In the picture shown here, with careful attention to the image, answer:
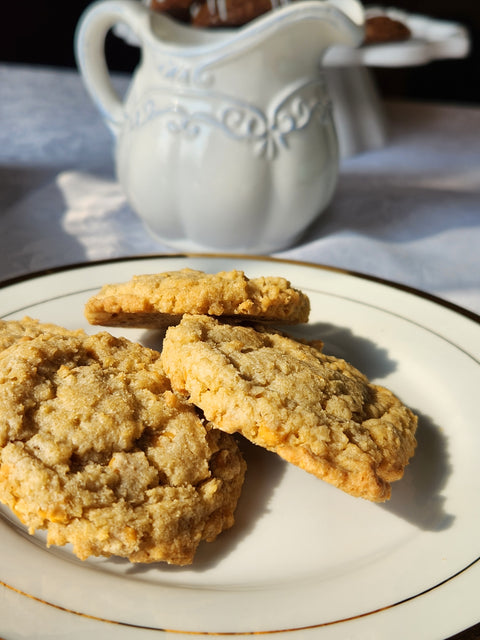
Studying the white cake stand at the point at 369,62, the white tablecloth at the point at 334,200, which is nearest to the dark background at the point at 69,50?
the white tablecloth at the point at 334,200

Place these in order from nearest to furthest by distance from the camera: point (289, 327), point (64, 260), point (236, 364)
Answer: point (236, 364)
point (289, 327)
point (64, 260)

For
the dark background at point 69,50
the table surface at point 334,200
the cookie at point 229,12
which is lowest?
the dark background at point 69,50

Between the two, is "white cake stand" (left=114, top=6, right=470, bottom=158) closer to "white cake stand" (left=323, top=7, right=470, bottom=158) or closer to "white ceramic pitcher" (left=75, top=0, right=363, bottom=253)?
"white cake stand" (left=323, top=7, right=470, bottom=158)

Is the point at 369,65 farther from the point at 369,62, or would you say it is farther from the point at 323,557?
the point at 323,557

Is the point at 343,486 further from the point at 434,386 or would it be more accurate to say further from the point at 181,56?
the point at 181,56

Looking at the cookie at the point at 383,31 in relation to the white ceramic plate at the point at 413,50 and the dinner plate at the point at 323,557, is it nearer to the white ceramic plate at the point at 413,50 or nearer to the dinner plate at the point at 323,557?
the white ceramic plate at the point at 413,50

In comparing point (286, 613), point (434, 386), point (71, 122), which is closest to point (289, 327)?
point (434, 386)
